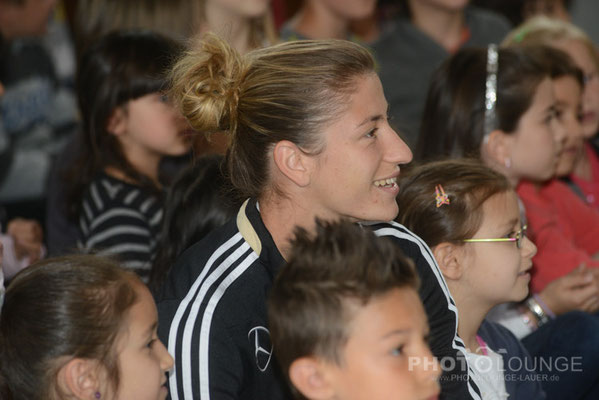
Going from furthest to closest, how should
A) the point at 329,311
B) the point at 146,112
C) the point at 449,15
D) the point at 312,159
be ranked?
the point at 449,15 → the point at 146,112 → the point at 312,159 → the point at 329,311

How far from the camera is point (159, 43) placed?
241 centimetres

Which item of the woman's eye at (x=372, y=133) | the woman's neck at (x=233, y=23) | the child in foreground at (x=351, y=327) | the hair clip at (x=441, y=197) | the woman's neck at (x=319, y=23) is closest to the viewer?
the child in foreground at (x=351, y=327)

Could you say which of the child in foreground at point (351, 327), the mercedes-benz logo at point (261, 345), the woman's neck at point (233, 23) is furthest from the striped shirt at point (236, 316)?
the woman's neck at point (233, 23)

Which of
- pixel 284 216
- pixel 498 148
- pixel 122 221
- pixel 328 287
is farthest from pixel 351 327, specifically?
pixel 498 148

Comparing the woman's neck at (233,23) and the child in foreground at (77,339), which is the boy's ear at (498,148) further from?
the child in foreground at (77,339)

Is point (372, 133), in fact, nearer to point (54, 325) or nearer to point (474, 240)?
point (474, 240)

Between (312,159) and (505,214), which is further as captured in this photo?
(505,214)

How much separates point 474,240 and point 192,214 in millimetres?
675

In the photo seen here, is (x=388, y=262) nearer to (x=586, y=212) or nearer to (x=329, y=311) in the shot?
(x=329, y=311)

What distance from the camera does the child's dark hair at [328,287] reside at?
4.16 feet

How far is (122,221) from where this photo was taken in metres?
2.18

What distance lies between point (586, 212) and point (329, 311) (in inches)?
65.7

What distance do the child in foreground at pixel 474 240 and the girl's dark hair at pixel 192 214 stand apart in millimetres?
432

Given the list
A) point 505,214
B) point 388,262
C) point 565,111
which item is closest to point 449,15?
point 565,111
